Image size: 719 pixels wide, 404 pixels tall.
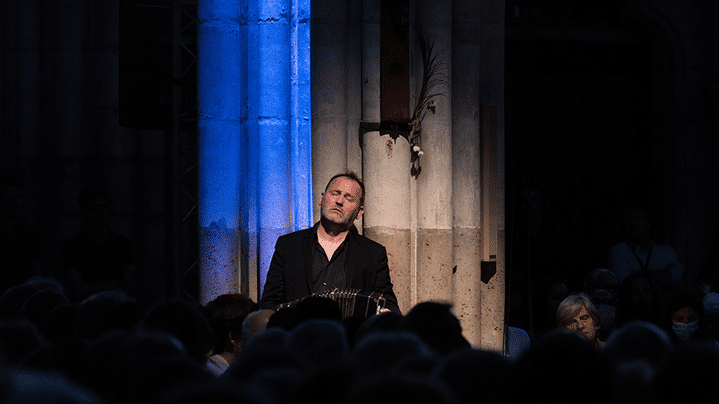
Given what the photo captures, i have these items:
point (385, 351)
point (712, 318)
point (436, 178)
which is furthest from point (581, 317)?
point (385, 351)

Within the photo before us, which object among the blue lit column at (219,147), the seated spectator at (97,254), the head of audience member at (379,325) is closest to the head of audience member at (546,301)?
the blue lit column at (219,147)

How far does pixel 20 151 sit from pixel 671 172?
20.7 ft

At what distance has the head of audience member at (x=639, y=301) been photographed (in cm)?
419

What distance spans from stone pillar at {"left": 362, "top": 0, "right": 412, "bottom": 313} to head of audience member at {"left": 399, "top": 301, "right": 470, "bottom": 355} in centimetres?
315

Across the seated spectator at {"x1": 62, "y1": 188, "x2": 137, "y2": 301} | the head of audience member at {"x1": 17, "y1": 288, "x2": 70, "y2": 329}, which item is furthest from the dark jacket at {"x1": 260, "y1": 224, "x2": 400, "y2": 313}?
the head of audience member at {"x1": 17, "y1": 288, "x2": 70, "y2": 329}

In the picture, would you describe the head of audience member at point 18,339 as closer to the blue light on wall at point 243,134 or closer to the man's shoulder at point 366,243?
the man's shoulder at point 366,243

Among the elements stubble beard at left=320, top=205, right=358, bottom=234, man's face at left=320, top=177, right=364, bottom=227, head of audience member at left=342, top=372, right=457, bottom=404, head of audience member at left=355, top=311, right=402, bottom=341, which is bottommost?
head of audience member at left=355, top=311, right=402, bottom=341

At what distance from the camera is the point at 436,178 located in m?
4.88

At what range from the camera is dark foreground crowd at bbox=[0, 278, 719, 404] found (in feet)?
2.92

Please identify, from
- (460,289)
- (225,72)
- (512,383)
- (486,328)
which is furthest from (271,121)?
(512,383)

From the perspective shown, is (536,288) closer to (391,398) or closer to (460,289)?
(460,289)

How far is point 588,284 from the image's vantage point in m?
4.90

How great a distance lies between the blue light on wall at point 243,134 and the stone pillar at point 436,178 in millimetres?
806

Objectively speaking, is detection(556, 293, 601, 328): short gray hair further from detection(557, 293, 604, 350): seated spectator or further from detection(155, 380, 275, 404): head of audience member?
detection(155, 380, 275, 404): head of audience member
